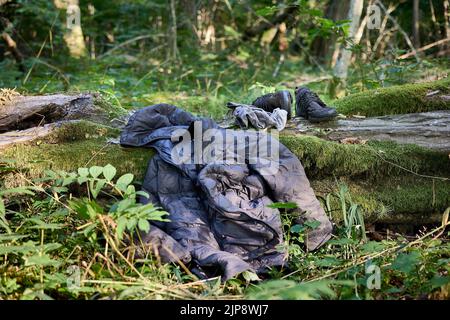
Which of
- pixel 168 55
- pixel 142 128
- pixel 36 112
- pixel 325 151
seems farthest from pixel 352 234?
pixel 168 55

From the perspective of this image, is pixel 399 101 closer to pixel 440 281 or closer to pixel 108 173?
pixel 440 281

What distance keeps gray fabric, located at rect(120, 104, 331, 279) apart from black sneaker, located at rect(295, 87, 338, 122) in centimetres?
82

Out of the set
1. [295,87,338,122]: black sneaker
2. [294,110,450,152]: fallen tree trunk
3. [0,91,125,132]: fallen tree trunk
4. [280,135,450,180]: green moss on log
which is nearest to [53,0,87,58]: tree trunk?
[0,91,125,132]: fallen tree trunk

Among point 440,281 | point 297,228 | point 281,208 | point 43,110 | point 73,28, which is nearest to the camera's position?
→ point 440,281

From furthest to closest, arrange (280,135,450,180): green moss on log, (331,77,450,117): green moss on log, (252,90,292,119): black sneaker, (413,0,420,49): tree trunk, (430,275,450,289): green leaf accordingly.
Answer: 1. (413,0,420,49): tree trunk
2. (331,77,450,117): green moss on log
3. (252,90,292,119): black sneaker
4. (280,135,450,180): green moss on log
5. (430,275,450,289): green leaf

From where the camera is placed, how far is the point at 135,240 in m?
3.00

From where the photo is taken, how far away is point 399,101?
4.48 metres

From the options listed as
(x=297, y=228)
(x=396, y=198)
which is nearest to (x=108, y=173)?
(x=297, y=228)

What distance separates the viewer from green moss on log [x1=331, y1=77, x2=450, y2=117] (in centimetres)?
445

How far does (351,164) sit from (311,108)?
735 mm

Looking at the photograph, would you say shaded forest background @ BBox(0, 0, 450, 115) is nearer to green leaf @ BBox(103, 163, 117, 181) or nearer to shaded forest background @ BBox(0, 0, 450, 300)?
shaded forest background @ BBox(0, 0, 450, 300)

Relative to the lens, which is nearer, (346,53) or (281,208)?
(281,208)

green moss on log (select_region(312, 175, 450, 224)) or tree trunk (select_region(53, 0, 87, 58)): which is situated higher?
tree trunk (select_region(53, 0, 87, 58))
